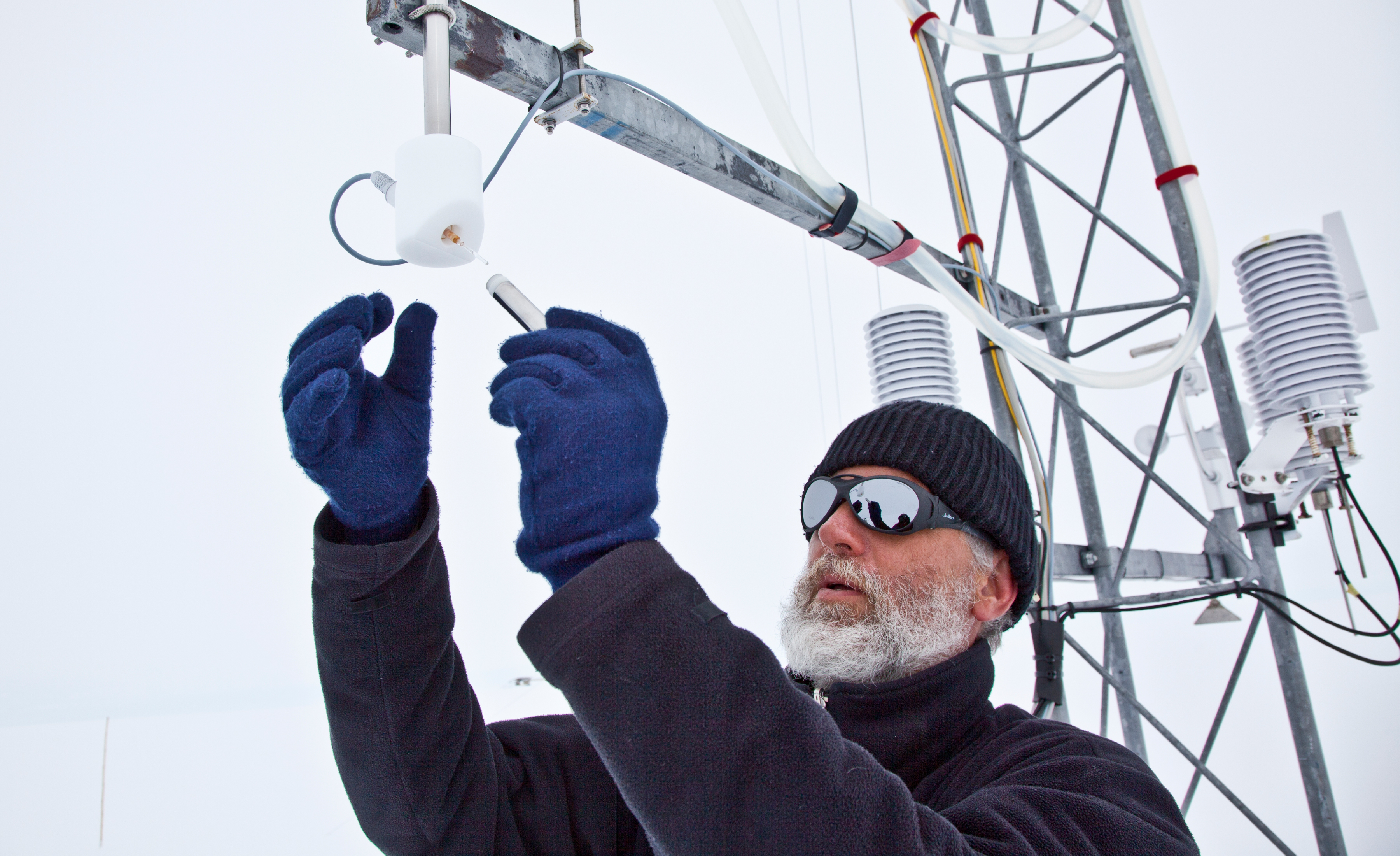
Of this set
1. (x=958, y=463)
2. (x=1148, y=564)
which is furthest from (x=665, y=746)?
(x=1148, y=564)

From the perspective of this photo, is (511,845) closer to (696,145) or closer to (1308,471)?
(696,145)

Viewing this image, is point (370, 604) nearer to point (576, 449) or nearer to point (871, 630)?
point (576, 449)

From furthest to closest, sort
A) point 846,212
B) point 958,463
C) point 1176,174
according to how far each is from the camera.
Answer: point 1176,174, point 846,212, point 958,463

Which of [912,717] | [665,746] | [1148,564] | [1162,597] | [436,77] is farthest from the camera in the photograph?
[1148,564]

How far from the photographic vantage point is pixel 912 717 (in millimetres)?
978

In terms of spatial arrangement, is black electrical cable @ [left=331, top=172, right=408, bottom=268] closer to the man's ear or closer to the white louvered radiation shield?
the man's ear

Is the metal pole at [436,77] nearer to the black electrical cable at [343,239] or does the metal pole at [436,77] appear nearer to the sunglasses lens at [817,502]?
the black electrical cable at [343,239]

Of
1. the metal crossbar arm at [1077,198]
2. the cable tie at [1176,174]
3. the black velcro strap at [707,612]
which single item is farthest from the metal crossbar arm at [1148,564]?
the black velcro strap at [707,612]

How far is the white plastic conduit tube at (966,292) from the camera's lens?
104 cm

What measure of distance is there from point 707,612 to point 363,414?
1.08 feet

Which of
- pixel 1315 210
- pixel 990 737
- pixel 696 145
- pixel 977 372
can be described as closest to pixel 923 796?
pixel 990 737

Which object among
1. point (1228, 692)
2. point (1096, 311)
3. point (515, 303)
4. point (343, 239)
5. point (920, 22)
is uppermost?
point (920, 22)

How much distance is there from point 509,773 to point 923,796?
49 centimetres

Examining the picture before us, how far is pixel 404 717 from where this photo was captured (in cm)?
72
